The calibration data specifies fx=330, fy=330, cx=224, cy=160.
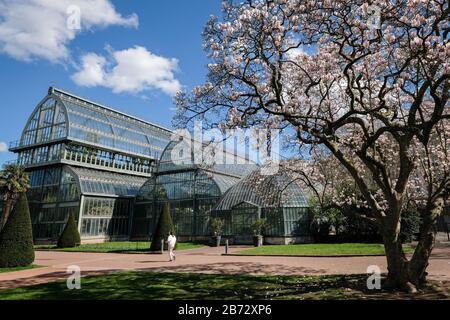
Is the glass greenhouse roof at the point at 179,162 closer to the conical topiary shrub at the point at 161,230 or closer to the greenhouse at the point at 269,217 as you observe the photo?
the greenhouse at the point at 269,217

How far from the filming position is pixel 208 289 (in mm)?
10500

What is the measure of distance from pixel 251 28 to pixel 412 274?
8.65 metres

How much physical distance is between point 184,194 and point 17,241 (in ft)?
80.7

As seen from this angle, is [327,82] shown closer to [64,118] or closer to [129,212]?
[129,212]

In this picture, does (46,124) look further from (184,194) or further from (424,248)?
(424,248)

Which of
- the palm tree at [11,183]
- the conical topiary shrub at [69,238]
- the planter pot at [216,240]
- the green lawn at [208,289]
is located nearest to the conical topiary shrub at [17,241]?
the green lawn at [208,289]

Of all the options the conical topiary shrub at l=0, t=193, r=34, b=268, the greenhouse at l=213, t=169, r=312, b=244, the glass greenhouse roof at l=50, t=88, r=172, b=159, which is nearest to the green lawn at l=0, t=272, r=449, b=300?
the conical topiary shrub at l=0, t=193, r=34, b=268

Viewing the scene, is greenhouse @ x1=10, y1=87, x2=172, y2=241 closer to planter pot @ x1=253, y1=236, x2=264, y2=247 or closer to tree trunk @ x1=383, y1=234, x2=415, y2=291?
planter pot @ x1=253, y1=236, x2=264, y2=247

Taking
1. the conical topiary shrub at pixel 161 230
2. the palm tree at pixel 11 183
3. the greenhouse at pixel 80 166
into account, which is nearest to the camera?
the conical topiary shrub at pixel 161 230

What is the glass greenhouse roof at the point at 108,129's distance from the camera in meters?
51.1

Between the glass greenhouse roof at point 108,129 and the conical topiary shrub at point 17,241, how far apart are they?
32.1 meters

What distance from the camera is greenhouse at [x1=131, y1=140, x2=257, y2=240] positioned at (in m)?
39.8

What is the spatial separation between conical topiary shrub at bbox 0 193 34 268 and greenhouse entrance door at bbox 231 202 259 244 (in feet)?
67.5

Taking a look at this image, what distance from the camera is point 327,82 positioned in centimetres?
1080
